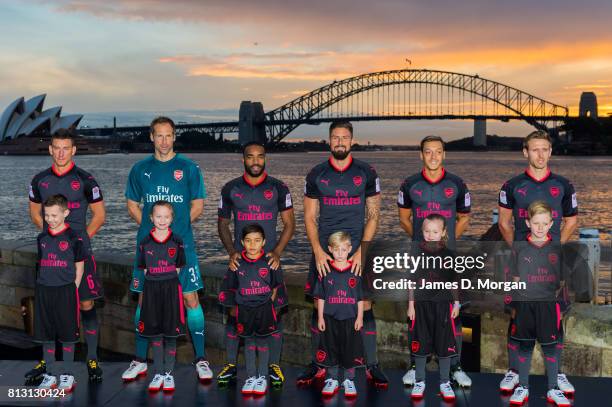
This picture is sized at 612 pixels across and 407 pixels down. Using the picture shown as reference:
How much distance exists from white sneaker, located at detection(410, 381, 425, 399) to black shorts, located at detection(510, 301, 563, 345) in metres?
0.75

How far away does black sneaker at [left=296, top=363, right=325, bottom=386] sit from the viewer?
4840 mm

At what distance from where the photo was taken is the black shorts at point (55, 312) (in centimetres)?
475

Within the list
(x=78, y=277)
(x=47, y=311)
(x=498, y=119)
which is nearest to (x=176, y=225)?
(x=78, y=277)

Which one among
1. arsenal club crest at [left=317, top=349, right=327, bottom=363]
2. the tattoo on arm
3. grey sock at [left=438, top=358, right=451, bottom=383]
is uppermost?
the tattoo on arm

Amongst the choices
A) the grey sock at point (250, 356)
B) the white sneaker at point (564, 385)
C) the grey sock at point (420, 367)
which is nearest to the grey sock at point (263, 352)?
the grey sock at point (250, 356)

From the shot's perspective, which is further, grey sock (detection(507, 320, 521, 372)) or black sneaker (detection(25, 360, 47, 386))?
black sneaker (detection(25, 360, 47, 386))

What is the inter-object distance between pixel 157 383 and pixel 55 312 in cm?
97

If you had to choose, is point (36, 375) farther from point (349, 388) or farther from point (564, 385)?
point (564, 385)

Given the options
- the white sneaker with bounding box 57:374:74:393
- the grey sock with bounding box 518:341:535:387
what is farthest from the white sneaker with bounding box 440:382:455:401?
the white sneaker with bounding box 57:374:74:393

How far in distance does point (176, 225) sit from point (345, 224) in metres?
1.39

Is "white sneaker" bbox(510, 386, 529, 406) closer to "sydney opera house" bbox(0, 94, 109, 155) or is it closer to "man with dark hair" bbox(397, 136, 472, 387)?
"man with dark hair" bbox(397, 136, 472, 387)

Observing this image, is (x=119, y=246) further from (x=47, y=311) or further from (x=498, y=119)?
(x=498, y=119)

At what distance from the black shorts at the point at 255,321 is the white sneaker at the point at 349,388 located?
0.69 metres

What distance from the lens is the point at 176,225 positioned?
5023 millimetres
